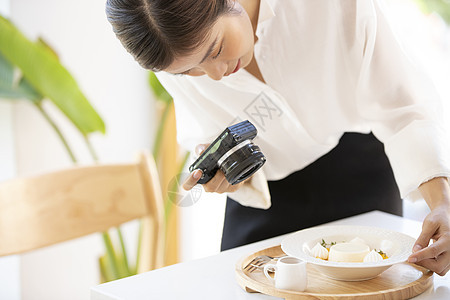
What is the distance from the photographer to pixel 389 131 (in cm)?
133

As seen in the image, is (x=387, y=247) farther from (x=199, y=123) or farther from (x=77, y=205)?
(x=77, y=205)

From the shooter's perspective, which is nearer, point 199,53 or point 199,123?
point 199,53

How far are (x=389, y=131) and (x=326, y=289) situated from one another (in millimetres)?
412

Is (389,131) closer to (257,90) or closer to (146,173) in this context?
(257,90)

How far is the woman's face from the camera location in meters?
1.10

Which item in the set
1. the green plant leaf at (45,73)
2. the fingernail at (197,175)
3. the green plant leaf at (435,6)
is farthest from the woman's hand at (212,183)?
the green plant leaf at (435,6)

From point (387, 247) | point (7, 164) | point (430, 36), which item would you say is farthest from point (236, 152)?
point (430, 36)

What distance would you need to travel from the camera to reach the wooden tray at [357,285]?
1038 mm

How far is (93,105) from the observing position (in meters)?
2.68

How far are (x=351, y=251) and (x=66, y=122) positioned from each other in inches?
68.1

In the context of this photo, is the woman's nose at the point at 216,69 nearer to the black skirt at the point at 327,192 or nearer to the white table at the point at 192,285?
the white table at the point at 192,285

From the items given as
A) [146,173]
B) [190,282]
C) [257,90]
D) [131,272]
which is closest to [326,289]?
[190,282]

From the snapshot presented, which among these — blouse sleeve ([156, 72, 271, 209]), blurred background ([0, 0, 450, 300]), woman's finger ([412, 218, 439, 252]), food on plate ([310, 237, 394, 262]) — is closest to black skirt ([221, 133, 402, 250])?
blouse sleeve ([156, 72, 271, 209])

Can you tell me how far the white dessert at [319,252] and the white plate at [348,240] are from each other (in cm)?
2
